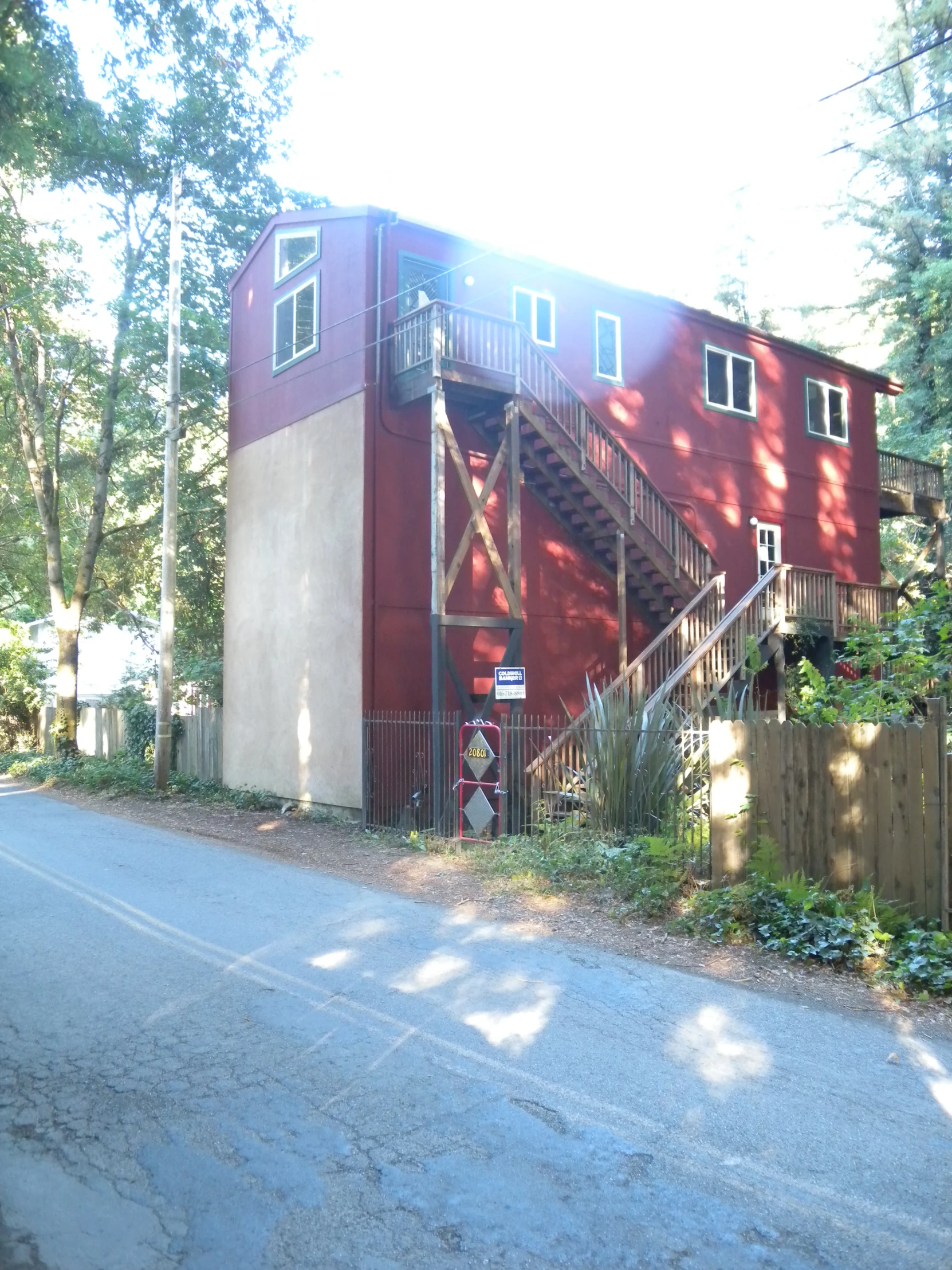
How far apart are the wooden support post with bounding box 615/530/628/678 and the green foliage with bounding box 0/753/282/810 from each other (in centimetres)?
640

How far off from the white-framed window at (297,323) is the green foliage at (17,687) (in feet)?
52.9

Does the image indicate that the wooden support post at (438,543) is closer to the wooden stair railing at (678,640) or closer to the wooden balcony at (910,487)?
the wooden stair railing at (678,640)

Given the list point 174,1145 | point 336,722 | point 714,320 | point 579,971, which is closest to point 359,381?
point 336,722

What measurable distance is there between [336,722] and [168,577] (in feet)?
16.2

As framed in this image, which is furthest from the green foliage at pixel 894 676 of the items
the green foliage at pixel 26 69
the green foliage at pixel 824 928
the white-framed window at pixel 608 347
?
the white-framed window at pixel 608 347

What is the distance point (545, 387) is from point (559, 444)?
1073 mm

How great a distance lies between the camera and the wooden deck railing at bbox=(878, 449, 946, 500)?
25.1 metres

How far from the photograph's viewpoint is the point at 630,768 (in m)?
10.5

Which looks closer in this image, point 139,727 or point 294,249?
point 294,249

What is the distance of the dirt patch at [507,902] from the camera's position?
658 centimetres

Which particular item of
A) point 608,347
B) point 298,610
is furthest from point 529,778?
point 608,347

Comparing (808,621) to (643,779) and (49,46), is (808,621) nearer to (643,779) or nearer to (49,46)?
(643,779)

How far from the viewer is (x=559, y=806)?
480 inches

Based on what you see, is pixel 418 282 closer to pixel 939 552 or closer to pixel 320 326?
pixel 320 326
